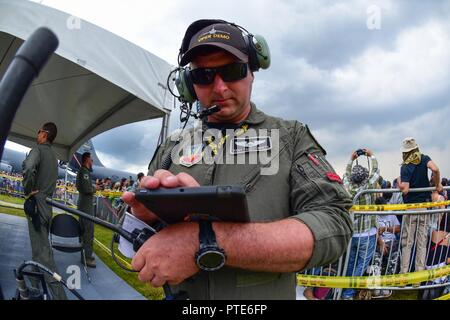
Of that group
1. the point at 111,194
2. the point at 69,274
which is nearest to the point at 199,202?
the point at 69,274

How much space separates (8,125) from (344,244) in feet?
2.69

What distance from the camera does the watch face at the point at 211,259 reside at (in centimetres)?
74

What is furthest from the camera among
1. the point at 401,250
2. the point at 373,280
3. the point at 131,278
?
the point at 131,278

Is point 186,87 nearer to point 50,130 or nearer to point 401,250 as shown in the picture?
point 401,250

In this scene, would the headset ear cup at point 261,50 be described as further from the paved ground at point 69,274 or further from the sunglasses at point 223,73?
the paved ground at point 69,274

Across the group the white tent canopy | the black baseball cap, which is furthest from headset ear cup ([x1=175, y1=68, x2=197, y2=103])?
the white tent canopy

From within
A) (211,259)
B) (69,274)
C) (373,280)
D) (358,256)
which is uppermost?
(211,259)

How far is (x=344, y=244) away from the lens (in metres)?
0.90

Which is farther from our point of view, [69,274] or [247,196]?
[69,274]

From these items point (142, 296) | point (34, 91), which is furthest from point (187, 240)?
point (34, 91)

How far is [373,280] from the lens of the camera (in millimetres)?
3641

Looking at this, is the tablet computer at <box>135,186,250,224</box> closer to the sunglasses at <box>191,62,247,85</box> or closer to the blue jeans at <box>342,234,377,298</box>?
the sunglasses at <box>191,62,247,85</box>

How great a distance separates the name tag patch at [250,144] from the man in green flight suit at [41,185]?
3490 mm

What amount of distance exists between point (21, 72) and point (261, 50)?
114 centimetres
